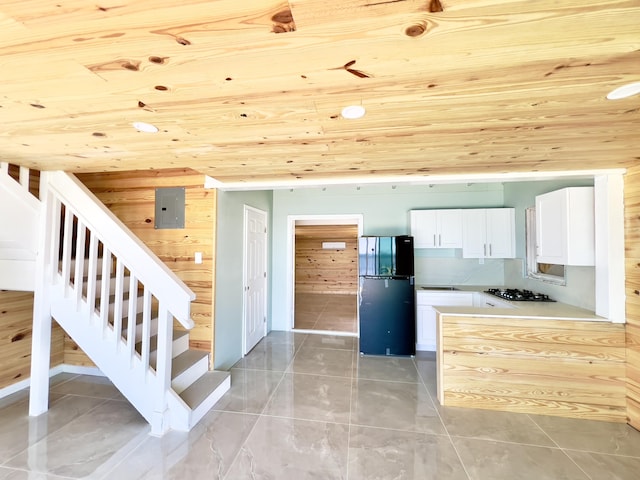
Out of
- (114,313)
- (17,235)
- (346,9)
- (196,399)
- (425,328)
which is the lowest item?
(196,399)

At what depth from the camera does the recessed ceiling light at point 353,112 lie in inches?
50.9

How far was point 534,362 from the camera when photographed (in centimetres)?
242

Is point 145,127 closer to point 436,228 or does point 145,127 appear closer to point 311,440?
point 311,440

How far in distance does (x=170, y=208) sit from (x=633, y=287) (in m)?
4.26

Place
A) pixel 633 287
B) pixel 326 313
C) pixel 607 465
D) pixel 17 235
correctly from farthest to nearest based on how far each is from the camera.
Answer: pixel 326 313, pixel 17 235, pixel 633 287, pixel 607 465

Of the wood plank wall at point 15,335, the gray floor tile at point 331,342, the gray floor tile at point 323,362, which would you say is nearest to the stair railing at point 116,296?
the wood plank wall at point 15,335

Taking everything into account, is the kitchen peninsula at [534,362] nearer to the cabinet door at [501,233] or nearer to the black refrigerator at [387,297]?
the black refrigerator at [387,297]

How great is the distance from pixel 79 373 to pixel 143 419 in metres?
1.51

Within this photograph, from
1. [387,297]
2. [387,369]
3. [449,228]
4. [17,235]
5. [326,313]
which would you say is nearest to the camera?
[17,235]

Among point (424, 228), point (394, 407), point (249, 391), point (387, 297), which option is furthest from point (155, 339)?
point (424, 228)

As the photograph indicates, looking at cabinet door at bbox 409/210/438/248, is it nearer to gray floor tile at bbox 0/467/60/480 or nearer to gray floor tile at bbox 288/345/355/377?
gray floor tile at bbox 288/345/355/377

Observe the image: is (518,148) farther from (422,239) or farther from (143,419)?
(143,419)

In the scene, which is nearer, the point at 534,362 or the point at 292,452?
the point at 292,452

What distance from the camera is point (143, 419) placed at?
233cm
